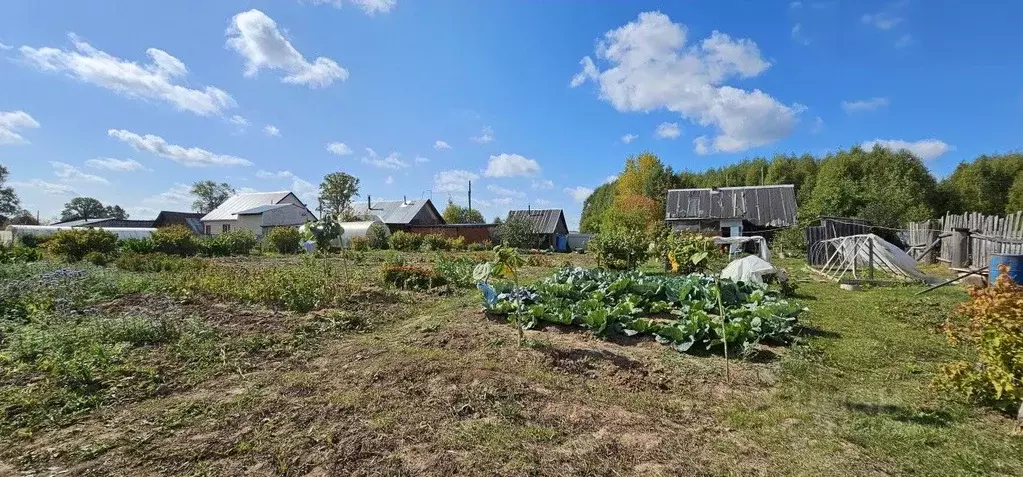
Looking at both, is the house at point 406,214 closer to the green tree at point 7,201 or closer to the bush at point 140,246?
the bush at point 140,246

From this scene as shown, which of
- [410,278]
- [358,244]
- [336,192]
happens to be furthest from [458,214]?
[410,278]

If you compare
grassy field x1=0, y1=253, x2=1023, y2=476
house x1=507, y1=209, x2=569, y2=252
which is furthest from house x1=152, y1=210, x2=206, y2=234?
grassy field x1=0, y1=253, x2=1023, y2=476

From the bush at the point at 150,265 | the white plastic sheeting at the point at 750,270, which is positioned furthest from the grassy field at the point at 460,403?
the bush at the point at 150,265

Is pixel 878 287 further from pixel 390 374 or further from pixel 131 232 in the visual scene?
pixel 131 232

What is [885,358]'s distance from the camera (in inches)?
211

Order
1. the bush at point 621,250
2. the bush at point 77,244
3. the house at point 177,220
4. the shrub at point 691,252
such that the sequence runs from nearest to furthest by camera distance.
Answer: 1. the shrub at point 691,252
2. the bush at point 621,250
3. the bush at point 77,244
4. the house at point 177,220

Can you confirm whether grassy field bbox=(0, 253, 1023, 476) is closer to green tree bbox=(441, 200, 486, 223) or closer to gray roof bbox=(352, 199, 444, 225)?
gray roof bbox=(352, 199, 444, 225)

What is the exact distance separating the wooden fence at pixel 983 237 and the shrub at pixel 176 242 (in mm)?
31073

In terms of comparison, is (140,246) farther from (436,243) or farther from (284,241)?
(436,243)

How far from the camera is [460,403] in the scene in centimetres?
383

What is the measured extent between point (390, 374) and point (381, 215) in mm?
40437

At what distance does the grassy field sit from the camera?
118 inches

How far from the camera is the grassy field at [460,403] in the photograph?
2994 mm

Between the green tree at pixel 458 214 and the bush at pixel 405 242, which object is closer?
the bush at pixel 405 242
